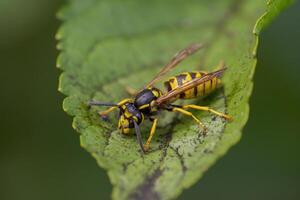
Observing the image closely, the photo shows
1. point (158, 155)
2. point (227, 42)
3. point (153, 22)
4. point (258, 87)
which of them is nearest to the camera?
point (158, 155)

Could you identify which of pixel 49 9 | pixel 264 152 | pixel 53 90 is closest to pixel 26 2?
pixel 49 9

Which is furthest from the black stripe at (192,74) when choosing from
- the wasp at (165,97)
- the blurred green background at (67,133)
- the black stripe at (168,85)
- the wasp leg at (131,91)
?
the blurred green background at (67,133)

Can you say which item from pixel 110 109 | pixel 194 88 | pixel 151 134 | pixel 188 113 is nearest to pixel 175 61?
pixel 194 88

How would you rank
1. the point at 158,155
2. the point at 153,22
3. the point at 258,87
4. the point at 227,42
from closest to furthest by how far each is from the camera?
the point at 158,155
the point at 227,42
the point at 153,22
the point at 258,87

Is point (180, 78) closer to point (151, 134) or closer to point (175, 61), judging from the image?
point (175, 61)

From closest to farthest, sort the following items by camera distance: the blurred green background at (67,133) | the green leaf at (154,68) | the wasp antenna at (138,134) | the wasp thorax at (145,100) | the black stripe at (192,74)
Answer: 1. the green leaf at (154,68)
2. the wasp antenna at (138,134)
3. the wasp thorax at (145,100)
4. the black stripe at (192,74)
5. the blurred green background at (67,133)

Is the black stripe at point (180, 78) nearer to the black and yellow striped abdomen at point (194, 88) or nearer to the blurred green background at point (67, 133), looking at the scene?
the black and yellow striped abdomen at point (194, 88)

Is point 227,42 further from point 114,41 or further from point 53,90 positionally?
point 53,90

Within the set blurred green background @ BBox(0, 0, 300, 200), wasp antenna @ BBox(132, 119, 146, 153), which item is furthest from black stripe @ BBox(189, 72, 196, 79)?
blurred green background @ BBox(0, 0, 300, 200)
